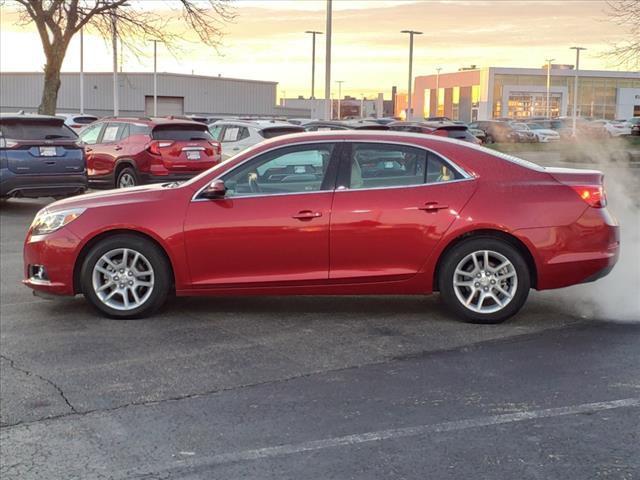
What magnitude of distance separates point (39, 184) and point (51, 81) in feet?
41.5

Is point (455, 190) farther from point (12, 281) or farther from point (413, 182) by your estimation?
point (12, 281)

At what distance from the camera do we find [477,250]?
629 centimetres

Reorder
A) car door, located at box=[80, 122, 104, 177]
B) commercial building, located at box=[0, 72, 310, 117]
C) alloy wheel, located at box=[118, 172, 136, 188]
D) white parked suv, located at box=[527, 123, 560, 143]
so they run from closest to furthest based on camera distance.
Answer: alloy wheel, located at box=[118, 172, 136, 188], car door, located at box=[80, 122, 104, 177], white parked suv, located at box=[527, 123, 560, 143], commercial building, located at box=[0, 72, 310, 117]

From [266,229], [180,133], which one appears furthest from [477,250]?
[180,133]

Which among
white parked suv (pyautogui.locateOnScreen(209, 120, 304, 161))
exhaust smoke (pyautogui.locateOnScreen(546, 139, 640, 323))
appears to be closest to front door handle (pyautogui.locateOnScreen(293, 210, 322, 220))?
exhaust smoke (pyautogui.locateOnScreen(546, 139, 640, 323))

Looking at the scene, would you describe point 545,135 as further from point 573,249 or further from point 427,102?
point 427,102

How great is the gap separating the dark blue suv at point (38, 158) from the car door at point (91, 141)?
207 cm

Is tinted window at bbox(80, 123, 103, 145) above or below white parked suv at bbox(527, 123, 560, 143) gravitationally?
below

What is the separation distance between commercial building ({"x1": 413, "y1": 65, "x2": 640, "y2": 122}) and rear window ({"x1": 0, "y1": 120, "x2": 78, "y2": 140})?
56.0 m

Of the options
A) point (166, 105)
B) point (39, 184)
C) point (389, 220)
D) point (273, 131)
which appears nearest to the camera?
point (389, 220)

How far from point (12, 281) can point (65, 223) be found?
7.19 feet

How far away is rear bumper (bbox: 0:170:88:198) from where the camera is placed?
1304 cm

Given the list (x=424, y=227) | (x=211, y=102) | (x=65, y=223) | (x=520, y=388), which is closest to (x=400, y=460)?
(x=520, y=388)

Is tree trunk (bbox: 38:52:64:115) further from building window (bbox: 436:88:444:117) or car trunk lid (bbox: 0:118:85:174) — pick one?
building window (bbox: 436:88:444:117)
